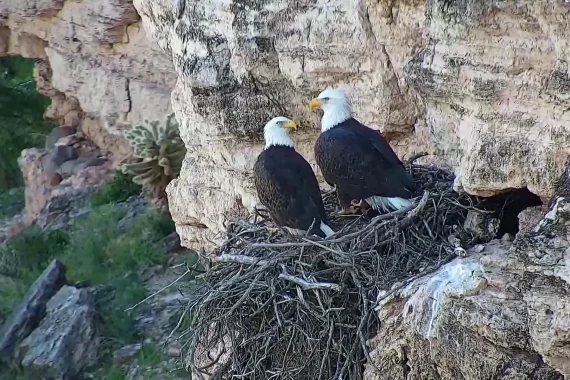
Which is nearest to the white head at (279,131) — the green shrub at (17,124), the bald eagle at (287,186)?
the bald eagle at (287,186)

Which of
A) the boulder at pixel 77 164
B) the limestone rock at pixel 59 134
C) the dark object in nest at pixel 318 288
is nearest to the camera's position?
the dark object in nest at pixel 318 288

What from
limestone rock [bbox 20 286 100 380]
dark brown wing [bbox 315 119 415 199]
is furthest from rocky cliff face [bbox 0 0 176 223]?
dark brown wing [bbox 315 119 415 199]

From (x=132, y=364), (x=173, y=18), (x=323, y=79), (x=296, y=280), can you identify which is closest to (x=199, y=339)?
(x=296, y=280)

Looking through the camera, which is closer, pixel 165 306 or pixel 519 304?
pixel 519 304

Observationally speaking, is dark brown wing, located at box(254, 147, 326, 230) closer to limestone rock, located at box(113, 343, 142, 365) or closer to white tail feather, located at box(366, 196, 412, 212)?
white tail feather, located at box(366, 196, 412, 212)

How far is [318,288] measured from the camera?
3.69 meters

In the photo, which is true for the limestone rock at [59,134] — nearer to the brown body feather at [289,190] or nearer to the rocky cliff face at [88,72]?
the rocky cliff face at [88,72]

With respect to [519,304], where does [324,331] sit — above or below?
below

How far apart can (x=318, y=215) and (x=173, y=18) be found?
1626 mm

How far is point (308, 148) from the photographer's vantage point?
17.0ft

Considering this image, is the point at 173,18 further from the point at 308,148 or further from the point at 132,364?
the point at 132,364

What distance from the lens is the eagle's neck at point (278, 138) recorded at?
457cm

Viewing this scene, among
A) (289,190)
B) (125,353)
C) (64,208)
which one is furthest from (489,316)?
(64,208)

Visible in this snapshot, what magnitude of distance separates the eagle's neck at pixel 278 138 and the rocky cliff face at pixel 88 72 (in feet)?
14.8
